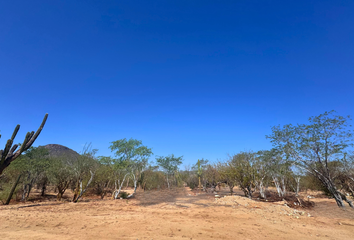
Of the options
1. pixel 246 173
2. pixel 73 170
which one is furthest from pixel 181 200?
pixel 73 170

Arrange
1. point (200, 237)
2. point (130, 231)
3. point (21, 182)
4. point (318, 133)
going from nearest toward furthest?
point (200, 237) → point (130, 231) → point (318, 133) → point (21, 182)

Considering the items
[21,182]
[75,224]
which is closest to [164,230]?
[75,224]

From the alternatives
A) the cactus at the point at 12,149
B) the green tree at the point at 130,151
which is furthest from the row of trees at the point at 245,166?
the cactus at the point at 12,149

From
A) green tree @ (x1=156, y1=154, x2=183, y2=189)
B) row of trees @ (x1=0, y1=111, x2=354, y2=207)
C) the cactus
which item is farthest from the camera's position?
green tree @ (x1=156, y1=154, x2=183, y2=189)

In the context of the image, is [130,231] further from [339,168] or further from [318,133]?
[339,168]

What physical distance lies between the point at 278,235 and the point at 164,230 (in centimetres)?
524

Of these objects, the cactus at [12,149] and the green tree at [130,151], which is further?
the green tree at [130,151]

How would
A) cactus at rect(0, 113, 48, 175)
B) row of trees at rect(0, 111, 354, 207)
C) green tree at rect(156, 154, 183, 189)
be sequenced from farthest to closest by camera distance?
green tree at rect(156, 154, 183, 189)
row of trees at rect(0, 111, 354, 207)
cactus at rect(0, 113, 48, 175)

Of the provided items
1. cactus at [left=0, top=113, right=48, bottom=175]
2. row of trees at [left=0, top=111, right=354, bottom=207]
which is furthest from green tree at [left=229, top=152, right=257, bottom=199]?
cactus at [left=0, top=113, right=48, bottom=175]

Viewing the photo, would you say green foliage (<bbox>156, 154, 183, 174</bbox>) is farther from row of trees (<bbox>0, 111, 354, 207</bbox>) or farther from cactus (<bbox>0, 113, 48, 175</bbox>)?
cactus (<bbox>0, 113, 48, 175</bbox>)

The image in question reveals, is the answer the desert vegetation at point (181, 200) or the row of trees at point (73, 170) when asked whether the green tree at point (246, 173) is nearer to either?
the desert vegetation at point (181, 200)

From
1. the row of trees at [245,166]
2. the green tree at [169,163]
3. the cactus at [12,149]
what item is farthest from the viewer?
the green tree at [169,163]

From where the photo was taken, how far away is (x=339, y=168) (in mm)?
17484

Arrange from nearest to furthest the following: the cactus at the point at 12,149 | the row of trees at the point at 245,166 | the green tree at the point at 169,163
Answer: the cactus at the point at 12,149
the row of trees at the point at 245,166
the green tree at the point at 169,163
